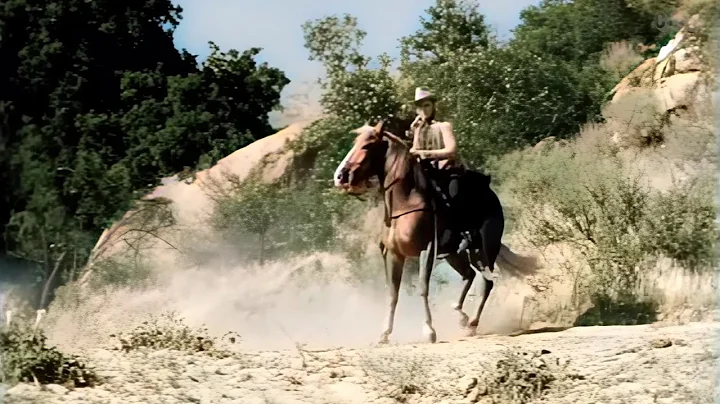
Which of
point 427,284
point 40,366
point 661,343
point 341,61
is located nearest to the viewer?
point 40,366

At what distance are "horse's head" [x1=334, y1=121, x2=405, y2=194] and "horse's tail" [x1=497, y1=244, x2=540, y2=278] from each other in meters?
0.80

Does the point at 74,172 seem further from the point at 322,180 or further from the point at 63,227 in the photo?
the point at 322,180

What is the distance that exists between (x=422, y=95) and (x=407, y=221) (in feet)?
2.26

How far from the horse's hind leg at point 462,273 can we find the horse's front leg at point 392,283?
264 mm

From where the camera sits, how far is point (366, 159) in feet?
16.4

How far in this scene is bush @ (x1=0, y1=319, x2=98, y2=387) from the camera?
4.77m

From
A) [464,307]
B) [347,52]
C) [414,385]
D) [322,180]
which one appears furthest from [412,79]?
[414,385]

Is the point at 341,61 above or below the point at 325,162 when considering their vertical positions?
above

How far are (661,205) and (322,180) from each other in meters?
1.87

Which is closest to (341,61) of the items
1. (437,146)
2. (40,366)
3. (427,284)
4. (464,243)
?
(437,146)

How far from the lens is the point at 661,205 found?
5180 mm

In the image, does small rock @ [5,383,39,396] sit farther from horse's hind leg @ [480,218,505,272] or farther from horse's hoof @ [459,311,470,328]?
horse's hind leg @ [480,218,505,272]

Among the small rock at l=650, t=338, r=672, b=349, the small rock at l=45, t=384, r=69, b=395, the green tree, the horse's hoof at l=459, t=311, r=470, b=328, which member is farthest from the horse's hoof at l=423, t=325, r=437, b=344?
the small rock at l=45, t=384, r=69, b=395

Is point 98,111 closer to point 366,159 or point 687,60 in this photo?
point 366,159
